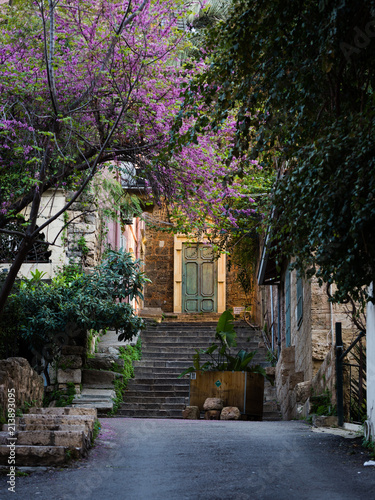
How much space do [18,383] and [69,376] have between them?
5762 millimetres

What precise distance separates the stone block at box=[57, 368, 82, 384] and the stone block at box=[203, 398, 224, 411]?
9.71ft

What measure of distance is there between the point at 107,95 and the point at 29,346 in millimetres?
5797

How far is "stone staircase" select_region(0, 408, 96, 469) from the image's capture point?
18.1 ft

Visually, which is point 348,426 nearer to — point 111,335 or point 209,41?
point 209,41

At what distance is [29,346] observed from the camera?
42.5 feet

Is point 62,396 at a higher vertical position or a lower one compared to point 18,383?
lower

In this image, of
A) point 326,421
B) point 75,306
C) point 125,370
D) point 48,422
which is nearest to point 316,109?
point 48,422

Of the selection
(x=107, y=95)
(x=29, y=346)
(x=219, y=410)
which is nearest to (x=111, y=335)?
(x=29, y=346)

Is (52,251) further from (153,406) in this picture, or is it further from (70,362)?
(153,406)

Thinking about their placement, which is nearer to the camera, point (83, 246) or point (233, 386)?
point (233, 386)

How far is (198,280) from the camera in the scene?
24594 millimetres

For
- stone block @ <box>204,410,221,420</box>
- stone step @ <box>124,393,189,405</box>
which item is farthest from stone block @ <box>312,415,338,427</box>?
stone step @ <box>124,393,189,405</box>

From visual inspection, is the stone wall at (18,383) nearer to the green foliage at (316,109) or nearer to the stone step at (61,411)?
the stone step at (61,411)

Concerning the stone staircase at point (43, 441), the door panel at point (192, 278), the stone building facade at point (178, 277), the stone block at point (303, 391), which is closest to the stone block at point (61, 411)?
the stone staircase at point (43, 441)
